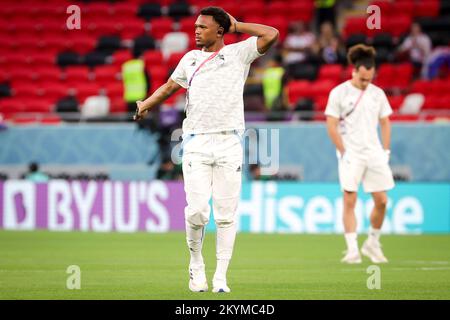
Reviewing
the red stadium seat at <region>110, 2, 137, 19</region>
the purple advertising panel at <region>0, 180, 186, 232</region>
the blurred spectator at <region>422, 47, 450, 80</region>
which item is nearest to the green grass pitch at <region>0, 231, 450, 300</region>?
the purple advertising panel at <region>0, 180, 186, 232</region>

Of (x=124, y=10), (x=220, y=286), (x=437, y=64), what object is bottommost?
(x=220, y=286)

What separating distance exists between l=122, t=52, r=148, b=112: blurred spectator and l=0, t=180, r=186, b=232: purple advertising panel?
3877 millimetres

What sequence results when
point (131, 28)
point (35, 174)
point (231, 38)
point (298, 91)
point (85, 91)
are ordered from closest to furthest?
point (35, 174), point (298, 91), point (85, 91), point (231, 38), point (131, 28)

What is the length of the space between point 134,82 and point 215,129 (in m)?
15.3

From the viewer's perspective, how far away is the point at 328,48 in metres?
26.5

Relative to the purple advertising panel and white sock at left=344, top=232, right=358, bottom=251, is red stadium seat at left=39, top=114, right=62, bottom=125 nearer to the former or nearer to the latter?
the purple advertising panel

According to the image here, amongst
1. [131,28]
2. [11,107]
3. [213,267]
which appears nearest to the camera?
[213,267]

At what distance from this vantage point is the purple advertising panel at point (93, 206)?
21.5m

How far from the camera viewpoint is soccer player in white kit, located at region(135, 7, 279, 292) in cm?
1026

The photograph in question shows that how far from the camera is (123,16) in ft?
99.5

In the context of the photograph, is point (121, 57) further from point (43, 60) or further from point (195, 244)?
point (195, 244)

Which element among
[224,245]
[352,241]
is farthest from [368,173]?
[224,245]

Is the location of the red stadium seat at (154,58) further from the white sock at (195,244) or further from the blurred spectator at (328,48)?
the white sock at (195,244)

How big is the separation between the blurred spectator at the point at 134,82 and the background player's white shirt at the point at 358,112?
1132 centimetres
